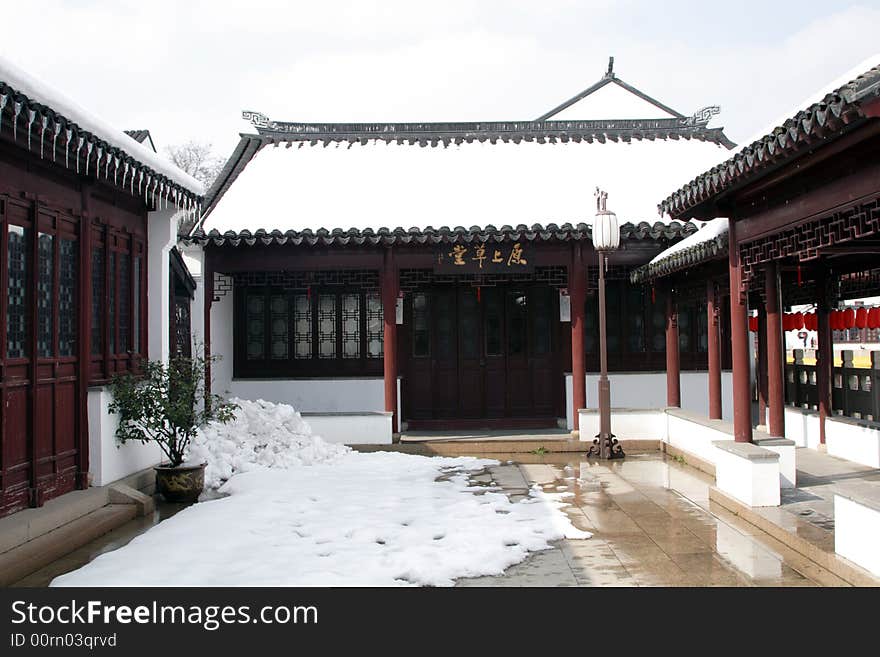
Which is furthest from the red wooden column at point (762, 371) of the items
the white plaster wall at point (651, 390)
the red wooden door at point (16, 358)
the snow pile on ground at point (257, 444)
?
the red wooden door at point (16, 358)

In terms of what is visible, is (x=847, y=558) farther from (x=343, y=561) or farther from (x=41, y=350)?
(x=41, y=350)

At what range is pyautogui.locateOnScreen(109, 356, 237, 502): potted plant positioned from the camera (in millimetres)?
7703

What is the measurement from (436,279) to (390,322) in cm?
183

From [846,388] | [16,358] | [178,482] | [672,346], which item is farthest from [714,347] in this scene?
[16,358]

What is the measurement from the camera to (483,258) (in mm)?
11352

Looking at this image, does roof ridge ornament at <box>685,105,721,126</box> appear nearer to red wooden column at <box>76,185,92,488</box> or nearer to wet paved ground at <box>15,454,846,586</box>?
wet paved ground at <box>15,454,846,586</box>

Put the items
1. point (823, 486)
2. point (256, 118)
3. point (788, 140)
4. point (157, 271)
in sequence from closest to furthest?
point (788, 140)
point (823, 486)
point (157, 271)
point (256, 118)

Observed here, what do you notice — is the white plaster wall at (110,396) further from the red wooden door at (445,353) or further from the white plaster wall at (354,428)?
the red wooden door at (445,353)

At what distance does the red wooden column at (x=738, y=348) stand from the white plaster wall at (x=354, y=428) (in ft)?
17.5

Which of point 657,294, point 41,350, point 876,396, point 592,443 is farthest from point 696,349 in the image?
point 41,350

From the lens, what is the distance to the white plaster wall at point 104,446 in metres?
7.30

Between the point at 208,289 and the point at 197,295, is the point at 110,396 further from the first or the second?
the point at 197,295

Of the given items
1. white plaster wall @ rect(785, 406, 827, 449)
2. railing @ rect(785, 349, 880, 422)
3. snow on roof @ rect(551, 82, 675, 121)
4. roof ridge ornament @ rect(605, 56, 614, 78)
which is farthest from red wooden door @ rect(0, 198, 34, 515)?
roof ridge ornament @ rect(605, 56, 614, 78)

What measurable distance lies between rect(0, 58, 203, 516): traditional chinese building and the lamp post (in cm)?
498
